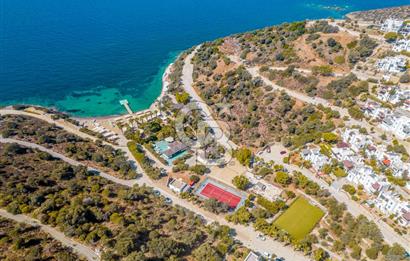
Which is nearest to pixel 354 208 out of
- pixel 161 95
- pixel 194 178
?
pixel 194 178

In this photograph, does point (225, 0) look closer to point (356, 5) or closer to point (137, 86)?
point (356, 5)

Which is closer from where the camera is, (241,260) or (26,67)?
(241,260)

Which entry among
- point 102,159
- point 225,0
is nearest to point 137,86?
point 102,159

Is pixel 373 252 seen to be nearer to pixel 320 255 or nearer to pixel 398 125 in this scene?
pixel 320 255

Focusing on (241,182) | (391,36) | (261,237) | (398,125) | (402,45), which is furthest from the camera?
(391,36)

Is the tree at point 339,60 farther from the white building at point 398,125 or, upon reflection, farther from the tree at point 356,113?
the white building at point 398,125

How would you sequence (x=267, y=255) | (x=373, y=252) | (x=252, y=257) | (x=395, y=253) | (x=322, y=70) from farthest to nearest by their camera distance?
(x=322, y=70), (x=267, y=255), (x=373, y=252), (x=252, y=257), (x=395, y=253)
